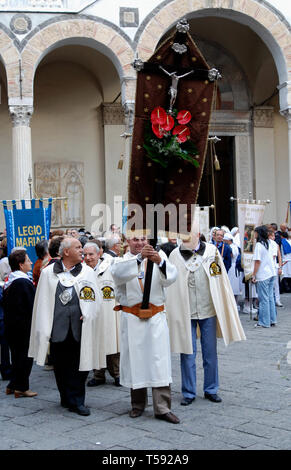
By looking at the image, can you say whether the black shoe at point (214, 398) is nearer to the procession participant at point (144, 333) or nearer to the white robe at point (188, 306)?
the white robe at point (188, 306)

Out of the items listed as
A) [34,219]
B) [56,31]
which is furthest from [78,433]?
[56,31]

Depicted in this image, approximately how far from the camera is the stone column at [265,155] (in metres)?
18.9

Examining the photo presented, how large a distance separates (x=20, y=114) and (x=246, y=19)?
21.7ft

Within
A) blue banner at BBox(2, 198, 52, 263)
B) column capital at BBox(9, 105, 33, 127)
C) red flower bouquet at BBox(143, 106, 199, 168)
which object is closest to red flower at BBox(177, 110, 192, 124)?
red flower bouquet at BBox(143, 106, 199, 168)

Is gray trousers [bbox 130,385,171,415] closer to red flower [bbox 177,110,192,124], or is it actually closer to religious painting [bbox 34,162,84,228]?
red flower [bbox 177,110,192,124]

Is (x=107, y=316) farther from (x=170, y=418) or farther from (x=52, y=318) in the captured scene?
(x=170, y=418)

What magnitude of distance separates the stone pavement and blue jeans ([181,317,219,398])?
0.14m

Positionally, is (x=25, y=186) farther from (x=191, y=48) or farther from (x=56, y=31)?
(x=191, y=48)

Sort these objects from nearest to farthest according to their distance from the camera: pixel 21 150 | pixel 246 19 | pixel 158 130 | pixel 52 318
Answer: pixel 158 130
pixel 52 318
pixel 21 150
pixel 246 19

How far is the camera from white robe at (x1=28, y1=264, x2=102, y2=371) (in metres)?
5.17

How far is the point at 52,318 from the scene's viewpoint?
523 centimetres

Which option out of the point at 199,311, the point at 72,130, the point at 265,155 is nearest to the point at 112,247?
the point at 199,311

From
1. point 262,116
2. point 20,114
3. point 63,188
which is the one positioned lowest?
point 63,188
